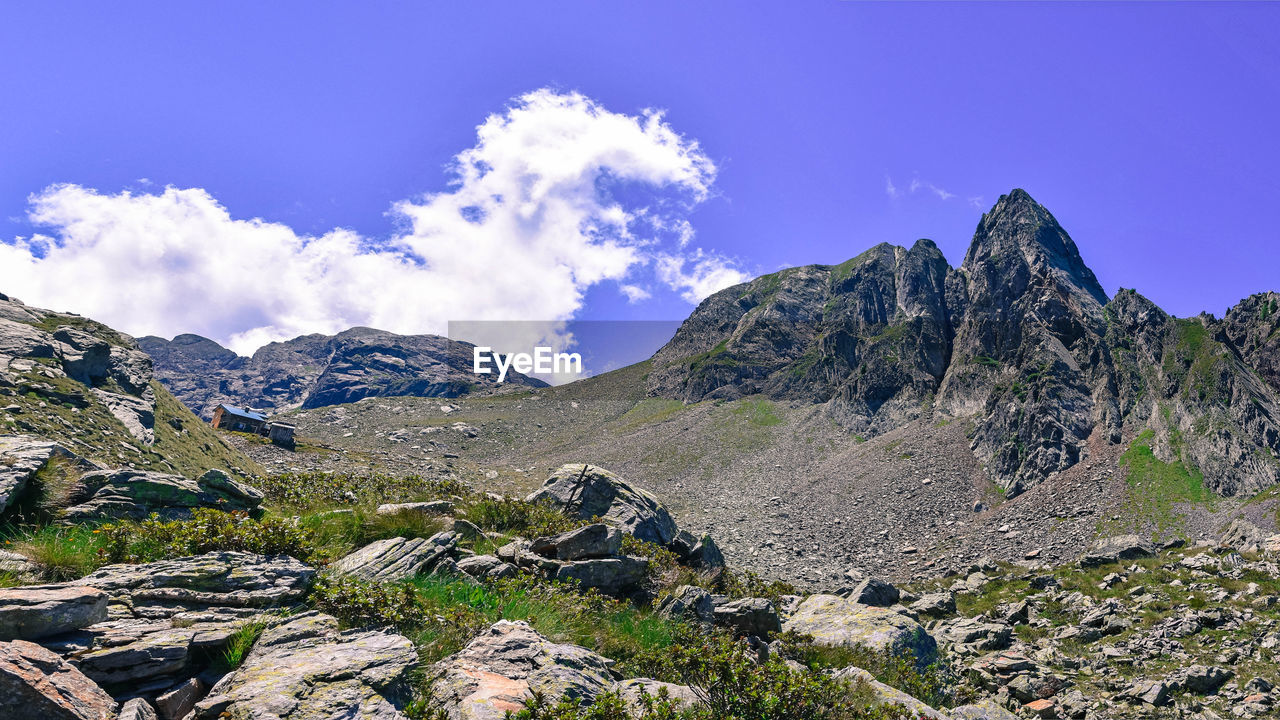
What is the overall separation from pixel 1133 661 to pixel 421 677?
83.2ft

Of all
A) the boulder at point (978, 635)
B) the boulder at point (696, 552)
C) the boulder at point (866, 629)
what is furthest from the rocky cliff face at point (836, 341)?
the boulder at point (866, 629)

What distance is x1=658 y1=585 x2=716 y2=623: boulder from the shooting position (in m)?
10.8

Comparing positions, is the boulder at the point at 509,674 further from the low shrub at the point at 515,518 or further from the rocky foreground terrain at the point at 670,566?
the low shrub at the point at 515,518

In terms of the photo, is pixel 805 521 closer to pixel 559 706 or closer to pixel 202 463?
pixel 202 463

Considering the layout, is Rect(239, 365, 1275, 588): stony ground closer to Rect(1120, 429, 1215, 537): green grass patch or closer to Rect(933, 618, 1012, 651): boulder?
Rect(1120, 429, 1215, 537): green grass patch

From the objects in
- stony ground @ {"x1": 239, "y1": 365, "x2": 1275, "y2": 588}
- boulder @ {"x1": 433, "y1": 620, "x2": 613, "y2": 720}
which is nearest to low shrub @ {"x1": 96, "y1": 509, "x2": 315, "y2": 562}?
boulder @ {"x1": 433, "y1": 620, "x2": 613, "y2": 720}

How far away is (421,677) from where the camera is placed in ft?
19.4

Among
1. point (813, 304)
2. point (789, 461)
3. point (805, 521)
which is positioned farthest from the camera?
point (813, 304)

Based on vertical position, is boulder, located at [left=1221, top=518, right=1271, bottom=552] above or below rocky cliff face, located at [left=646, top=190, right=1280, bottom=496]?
below

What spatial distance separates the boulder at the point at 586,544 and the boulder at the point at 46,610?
820 cm

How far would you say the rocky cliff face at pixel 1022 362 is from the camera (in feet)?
158

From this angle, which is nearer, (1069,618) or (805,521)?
(1069,618)

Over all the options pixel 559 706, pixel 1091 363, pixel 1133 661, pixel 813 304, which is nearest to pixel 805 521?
pixel 1133 661

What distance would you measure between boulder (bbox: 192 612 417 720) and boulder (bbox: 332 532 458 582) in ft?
8.06
